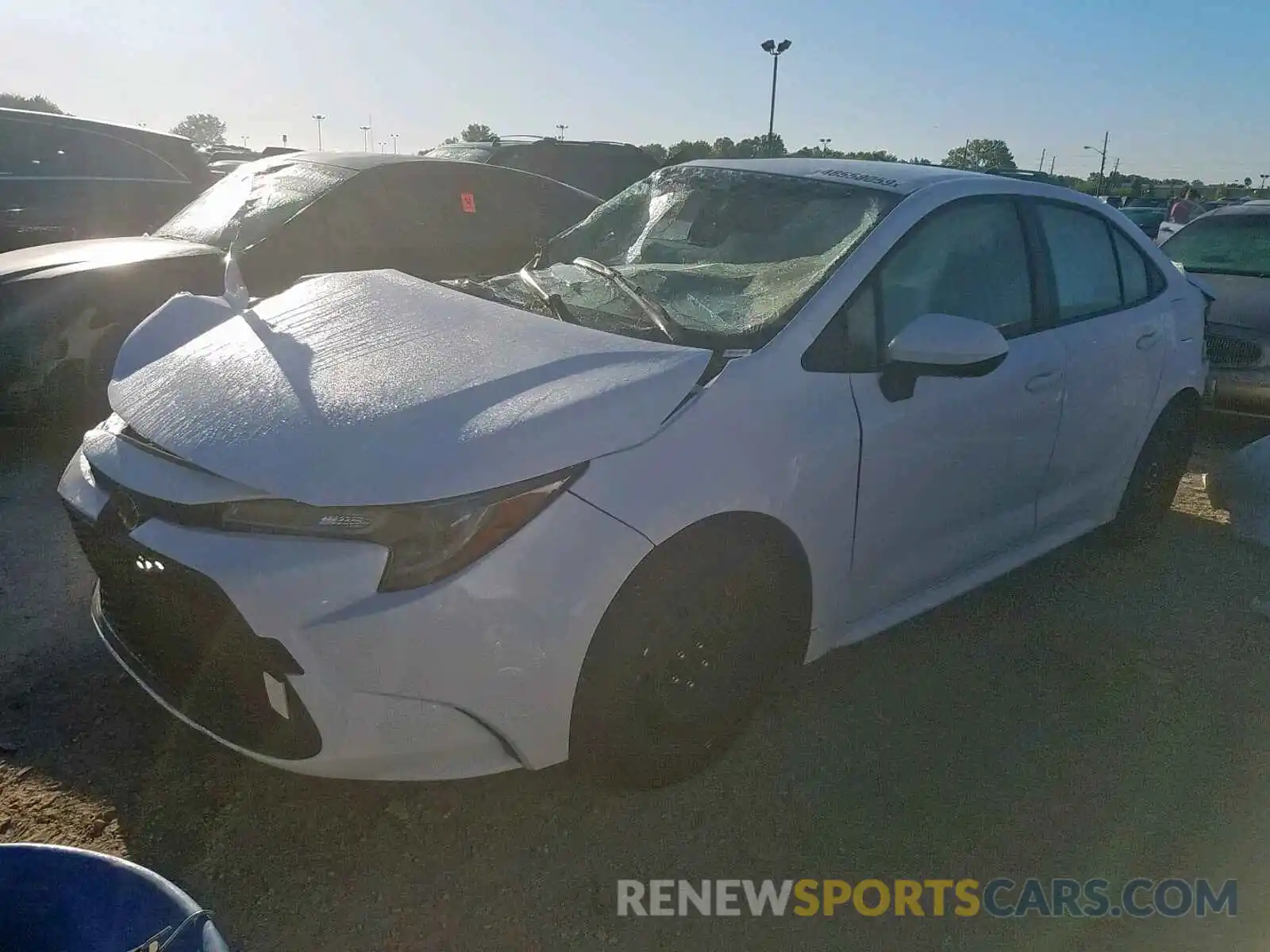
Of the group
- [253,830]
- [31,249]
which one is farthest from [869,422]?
[31,249]

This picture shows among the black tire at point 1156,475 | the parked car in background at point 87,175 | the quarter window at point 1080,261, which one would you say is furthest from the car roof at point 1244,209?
the parked car in background at point 87,175

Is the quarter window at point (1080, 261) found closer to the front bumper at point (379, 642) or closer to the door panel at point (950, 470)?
the door panel at point (950, 470)

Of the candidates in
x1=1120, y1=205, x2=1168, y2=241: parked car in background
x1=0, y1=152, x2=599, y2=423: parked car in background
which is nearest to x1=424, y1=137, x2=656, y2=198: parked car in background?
x1=0, y1=152, x2=599, y2=423: parked car in background

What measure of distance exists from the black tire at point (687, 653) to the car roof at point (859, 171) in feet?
4.59

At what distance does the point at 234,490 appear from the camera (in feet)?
7.03

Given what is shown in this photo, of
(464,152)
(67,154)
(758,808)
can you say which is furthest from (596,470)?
(464,152)

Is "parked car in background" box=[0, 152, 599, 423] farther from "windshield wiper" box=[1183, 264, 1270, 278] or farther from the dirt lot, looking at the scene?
"windshield wiper" box=[1183, 264, 1270, 278]

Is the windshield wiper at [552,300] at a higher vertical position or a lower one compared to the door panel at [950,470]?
higher

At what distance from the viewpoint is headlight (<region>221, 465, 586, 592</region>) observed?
6.64 ft

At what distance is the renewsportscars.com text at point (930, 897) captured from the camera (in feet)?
7.36

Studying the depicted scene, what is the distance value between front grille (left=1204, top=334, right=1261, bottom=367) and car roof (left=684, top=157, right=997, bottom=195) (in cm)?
349

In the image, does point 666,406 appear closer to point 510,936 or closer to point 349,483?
point 349,483

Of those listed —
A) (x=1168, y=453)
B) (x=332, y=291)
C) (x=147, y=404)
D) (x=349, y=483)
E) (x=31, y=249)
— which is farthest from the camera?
(x=31, y=249)

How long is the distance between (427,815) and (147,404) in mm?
1255
